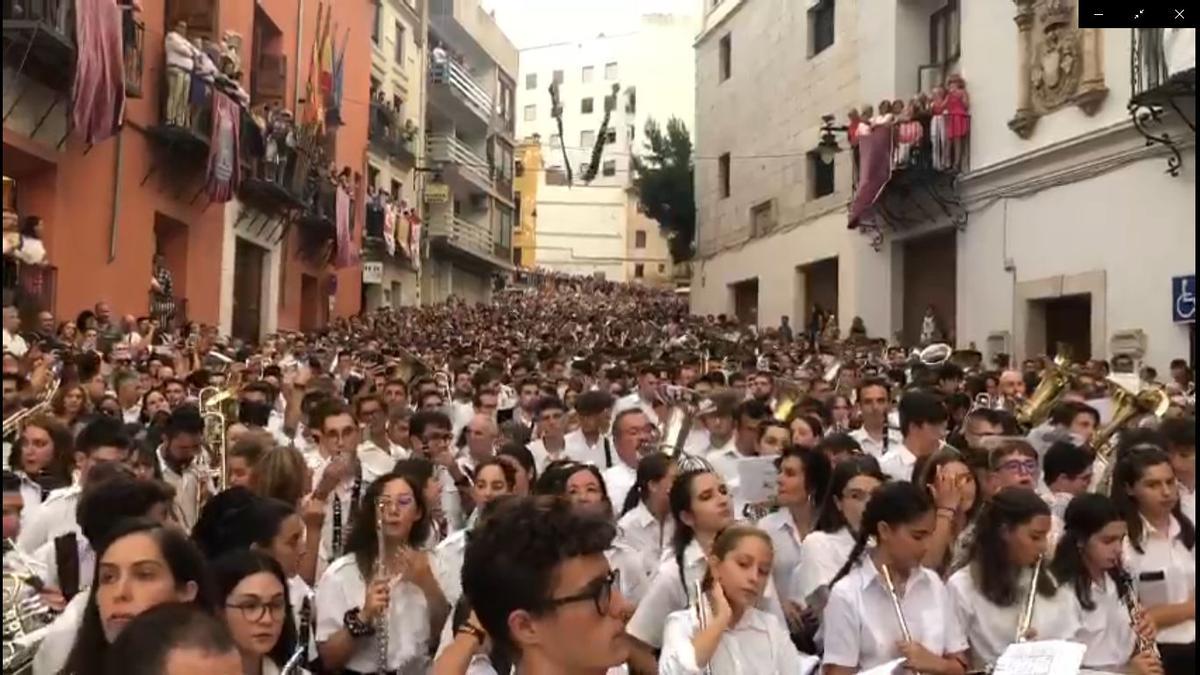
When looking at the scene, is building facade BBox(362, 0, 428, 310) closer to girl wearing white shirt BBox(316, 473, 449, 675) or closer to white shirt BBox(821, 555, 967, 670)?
girl wearing white shirt BBox(316, 473, 449, 675)

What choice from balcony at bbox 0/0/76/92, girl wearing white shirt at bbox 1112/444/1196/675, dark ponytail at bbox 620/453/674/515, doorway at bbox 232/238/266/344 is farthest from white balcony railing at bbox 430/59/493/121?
girl wearing white shirt at bbox 1112/444/1196/675

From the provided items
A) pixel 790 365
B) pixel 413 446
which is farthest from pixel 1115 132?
pixel 413 446

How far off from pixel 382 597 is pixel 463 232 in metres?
39.3

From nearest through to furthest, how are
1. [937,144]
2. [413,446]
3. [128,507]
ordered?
[128,507], [413,446], [937,144]

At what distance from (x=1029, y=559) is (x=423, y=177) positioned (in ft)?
119

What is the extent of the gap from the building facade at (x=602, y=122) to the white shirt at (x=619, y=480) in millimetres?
60042

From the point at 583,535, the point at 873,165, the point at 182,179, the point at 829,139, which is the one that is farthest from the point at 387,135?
the point at 583,535

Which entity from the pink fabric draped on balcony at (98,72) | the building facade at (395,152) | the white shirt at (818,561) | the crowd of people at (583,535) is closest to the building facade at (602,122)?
the building facade at (395,152)

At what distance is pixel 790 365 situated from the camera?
49.3 feet

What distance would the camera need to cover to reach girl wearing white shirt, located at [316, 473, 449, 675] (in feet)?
15.8

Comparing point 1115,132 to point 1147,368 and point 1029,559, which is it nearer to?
point 1147,368

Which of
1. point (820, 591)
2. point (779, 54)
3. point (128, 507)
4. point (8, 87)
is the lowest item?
point (820, 591)

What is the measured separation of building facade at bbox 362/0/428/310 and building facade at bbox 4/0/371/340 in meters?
1.73

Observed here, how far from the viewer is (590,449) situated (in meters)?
8.45
